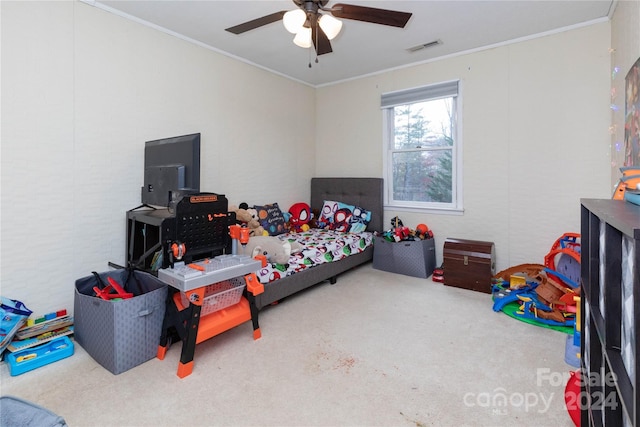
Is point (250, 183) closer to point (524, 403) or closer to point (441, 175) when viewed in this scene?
point (441, 175)

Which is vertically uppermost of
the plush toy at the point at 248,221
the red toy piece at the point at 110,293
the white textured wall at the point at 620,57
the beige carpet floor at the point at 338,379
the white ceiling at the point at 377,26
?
the white ceiling at the point at 377,26

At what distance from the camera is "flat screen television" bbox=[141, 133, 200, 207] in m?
2.10

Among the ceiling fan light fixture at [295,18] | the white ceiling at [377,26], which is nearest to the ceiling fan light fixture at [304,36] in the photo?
the ceiling fan light fixture at [295,18]

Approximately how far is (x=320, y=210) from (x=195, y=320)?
2.83 metres

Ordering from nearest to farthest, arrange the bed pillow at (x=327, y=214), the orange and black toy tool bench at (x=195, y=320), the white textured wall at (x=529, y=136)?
the orange and black toy tool bench at (x=195, y=320) < the white textured wall at (x=529, y=136) < the bed pillow at (x=327, y=214)

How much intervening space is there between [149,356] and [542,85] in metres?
3.93

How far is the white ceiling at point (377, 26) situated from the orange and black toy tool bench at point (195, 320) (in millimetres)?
2146

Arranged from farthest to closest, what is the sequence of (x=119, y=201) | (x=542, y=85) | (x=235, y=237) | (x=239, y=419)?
(x=542, y=85) < (x=119, y=201) < (x=235, y=237) < (x=239, y=419)

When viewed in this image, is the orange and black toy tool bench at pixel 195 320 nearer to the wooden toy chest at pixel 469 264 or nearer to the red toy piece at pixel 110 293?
the red toy piece at pixel 110 293

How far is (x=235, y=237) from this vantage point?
218 centimetres

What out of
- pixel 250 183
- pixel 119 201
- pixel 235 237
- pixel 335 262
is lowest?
pixel 335 262

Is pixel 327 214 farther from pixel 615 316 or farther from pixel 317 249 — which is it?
pixel 615 316

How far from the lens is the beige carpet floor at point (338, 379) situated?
5.14ft

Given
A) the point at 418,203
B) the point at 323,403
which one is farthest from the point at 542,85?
the point at 323,403
